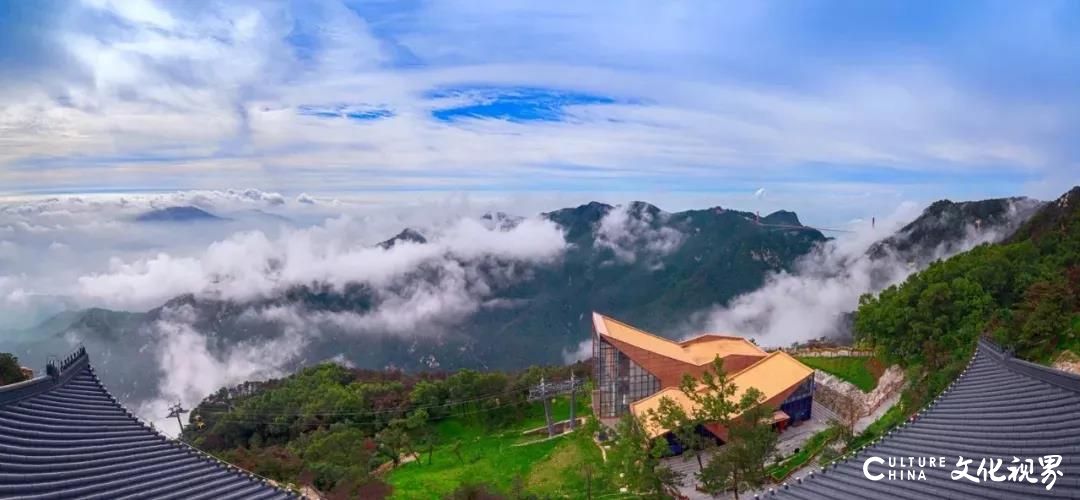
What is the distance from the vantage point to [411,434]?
4797 cm

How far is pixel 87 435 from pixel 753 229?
436 feet

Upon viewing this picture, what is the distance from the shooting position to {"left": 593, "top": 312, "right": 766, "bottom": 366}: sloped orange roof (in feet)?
157

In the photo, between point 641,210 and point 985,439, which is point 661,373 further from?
point 641,210

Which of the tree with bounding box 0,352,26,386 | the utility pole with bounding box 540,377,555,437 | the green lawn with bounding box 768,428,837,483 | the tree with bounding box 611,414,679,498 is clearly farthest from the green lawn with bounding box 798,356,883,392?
the tree with bounding box 0,352,26,386

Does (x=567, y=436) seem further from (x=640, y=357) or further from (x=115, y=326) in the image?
(x=115, y=326)

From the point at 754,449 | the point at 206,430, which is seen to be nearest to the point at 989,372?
the point at 754,449

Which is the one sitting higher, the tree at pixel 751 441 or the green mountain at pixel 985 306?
the green mountain at pixel 985 306

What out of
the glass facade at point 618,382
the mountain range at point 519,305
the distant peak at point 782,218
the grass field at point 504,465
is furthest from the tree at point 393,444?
the distant peak at point 782,218

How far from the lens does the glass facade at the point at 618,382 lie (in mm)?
47031

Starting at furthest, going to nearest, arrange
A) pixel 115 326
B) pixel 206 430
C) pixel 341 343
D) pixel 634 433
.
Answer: pixel 341 343
pixel 115 326
pixel 206 430
pixel 634 433

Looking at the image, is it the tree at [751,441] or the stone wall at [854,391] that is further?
the stone wall at [854,391]

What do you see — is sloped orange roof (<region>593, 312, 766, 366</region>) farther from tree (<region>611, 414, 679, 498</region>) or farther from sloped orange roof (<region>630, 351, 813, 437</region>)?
tree (<region>611, 414, 679, 498</region>)

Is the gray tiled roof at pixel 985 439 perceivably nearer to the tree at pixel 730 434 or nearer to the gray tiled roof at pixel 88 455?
the tree at pixel 730 434

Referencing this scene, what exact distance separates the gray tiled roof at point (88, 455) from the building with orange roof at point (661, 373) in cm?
3213
